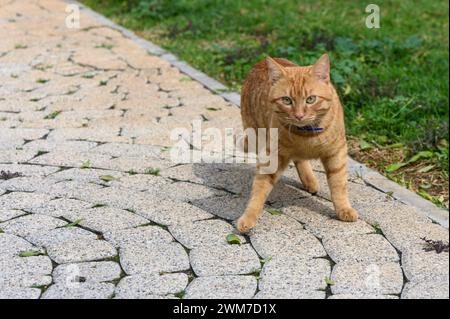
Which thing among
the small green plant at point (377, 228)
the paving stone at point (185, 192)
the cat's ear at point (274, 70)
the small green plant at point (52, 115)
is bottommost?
the small green plant at point (52, 115)

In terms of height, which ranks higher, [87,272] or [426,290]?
[426,290]

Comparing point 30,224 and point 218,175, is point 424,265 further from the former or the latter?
point 30,224

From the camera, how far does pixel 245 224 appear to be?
433 centimetres

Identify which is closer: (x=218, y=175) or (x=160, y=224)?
(x=160, y=224)

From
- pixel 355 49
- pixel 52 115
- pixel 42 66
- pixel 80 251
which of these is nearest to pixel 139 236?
pixel 80 251

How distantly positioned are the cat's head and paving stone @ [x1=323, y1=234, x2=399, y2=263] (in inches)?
26.9

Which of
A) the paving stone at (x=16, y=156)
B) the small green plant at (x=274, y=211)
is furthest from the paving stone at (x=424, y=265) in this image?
the paving stone at (x=16, y=156)

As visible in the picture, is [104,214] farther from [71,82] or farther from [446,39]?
[446,39]

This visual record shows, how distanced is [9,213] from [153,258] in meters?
1.07

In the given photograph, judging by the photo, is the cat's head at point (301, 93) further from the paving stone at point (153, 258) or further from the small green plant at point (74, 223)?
the small green plant at point (74, 223)

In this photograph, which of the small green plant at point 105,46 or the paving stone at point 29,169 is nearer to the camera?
the paving stone at point 29,169

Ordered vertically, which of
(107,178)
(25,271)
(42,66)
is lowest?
→ (42,66)

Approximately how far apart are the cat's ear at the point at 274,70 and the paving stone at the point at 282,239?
841 millimetres

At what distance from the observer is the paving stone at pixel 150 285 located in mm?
3666
